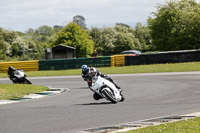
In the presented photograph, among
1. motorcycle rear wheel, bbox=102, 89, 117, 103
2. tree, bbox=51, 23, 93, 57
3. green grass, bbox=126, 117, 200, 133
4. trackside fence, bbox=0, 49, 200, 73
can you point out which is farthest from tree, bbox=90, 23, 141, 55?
green grass, bbox=126, 117, 200, 133

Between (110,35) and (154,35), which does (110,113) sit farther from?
(110,35)

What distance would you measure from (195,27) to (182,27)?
410 cm

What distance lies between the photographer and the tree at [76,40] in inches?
2286

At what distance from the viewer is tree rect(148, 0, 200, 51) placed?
57.4 meters

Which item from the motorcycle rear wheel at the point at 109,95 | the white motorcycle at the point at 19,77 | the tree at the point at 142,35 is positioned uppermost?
the tree at the point at 142,35

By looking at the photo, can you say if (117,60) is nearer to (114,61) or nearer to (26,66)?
(114,61)

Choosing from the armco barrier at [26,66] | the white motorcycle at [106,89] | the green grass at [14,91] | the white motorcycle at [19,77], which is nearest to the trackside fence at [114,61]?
the armco barrier at [26,66]

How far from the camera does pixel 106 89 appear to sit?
13.1 meters

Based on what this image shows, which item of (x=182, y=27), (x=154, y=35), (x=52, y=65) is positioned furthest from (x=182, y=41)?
(x=52, y=65)

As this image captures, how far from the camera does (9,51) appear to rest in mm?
94000

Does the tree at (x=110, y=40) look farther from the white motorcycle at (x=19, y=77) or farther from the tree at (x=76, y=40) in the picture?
the white motorcycle at (x=19, y=77)

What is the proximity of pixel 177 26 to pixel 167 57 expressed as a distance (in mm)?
28044

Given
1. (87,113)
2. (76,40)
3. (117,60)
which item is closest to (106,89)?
(87,113)

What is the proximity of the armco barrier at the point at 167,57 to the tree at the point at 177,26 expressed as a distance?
67.6ft
